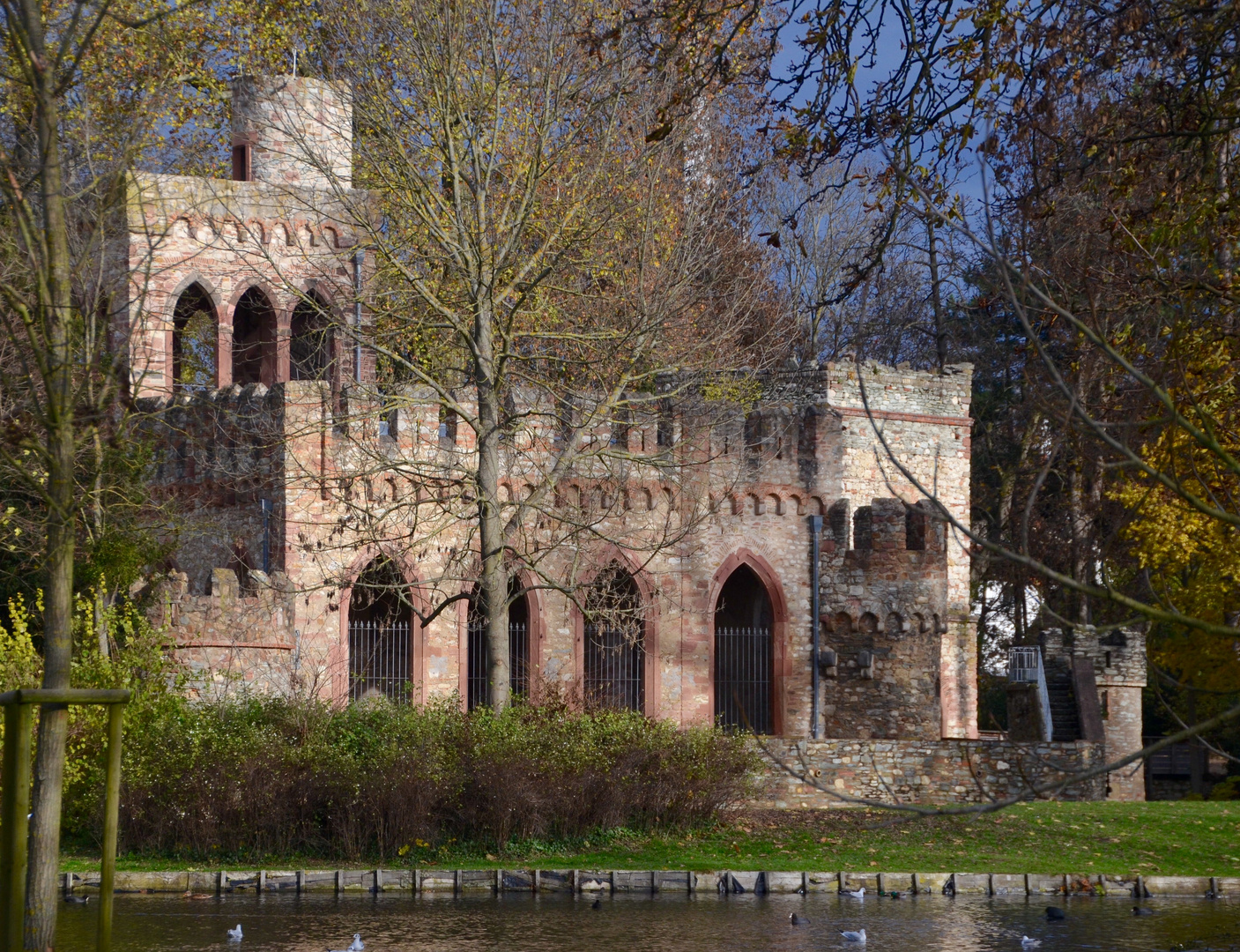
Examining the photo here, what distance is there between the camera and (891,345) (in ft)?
129

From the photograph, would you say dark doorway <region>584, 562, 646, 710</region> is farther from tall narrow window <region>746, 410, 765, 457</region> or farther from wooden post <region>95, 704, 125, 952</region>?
wooden post <region>95, 704, 125, 952</region>

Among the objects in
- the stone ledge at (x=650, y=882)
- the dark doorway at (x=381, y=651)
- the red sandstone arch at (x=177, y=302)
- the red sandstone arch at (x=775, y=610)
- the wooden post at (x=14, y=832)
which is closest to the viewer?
the wooden post at (x=14, y=832)

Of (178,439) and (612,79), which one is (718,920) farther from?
(178,439)

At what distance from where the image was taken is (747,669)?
25.5 metres

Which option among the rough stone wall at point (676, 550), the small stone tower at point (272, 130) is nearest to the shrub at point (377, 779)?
the rough stone wall at point (676, 550)

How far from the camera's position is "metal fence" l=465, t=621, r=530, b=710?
23875mm

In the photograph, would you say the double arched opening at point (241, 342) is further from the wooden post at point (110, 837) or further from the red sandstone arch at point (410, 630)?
the wooden post at point (110, 837)

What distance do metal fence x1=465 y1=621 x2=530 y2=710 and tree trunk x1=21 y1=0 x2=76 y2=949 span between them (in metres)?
14.7

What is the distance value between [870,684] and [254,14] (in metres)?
17.6

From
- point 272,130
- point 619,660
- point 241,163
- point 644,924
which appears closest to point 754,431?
point 619,660

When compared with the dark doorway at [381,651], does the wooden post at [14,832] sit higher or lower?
lower

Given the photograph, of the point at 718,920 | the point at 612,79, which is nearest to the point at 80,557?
the point at 612,79

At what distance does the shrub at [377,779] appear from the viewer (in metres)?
15.3

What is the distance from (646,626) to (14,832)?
18435 mm
